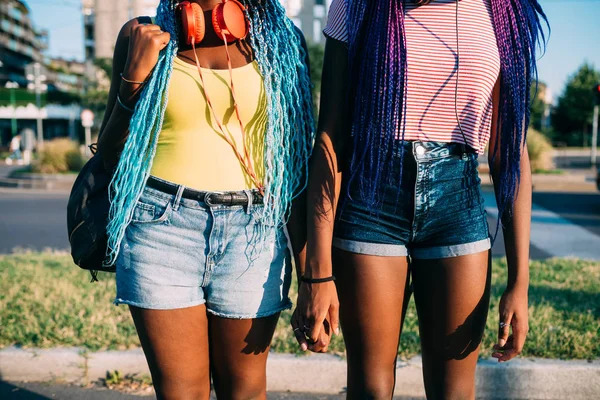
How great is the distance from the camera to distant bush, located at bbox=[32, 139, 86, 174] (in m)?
17.9

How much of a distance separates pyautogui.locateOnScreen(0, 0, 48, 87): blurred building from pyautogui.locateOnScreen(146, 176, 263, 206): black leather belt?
81638 millimetres

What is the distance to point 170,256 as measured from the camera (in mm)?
1714

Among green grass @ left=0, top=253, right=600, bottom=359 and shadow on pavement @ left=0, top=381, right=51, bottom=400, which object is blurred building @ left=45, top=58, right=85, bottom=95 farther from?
shadow on pavement @ left=0, top=381, right=51, bottom=400

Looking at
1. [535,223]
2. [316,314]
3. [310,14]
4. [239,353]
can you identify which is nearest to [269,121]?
[316,314]

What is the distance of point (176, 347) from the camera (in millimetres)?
1755

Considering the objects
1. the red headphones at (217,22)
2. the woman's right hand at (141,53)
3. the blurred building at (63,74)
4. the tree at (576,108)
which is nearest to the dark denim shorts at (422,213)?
the red headphones at (217,22)

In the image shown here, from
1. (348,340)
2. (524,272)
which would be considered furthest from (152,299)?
(524,272)

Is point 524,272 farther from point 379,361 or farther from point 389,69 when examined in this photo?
point 389,69

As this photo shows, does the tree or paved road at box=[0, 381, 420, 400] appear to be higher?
the tree

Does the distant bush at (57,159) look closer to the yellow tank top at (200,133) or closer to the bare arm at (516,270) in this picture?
the yellow tank top at (200,133)

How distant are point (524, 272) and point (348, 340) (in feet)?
1.98

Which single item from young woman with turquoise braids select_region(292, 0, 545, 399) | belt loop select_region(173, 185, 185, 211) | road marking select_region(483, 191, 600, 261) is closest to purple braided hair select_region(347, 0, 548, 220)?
young woman with turquoise braids select_region(292, 0, 545, 399)

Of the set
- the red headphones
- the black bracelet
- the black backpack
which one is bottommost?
the black bracelet

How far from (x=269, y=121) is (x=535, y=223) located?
861cm
